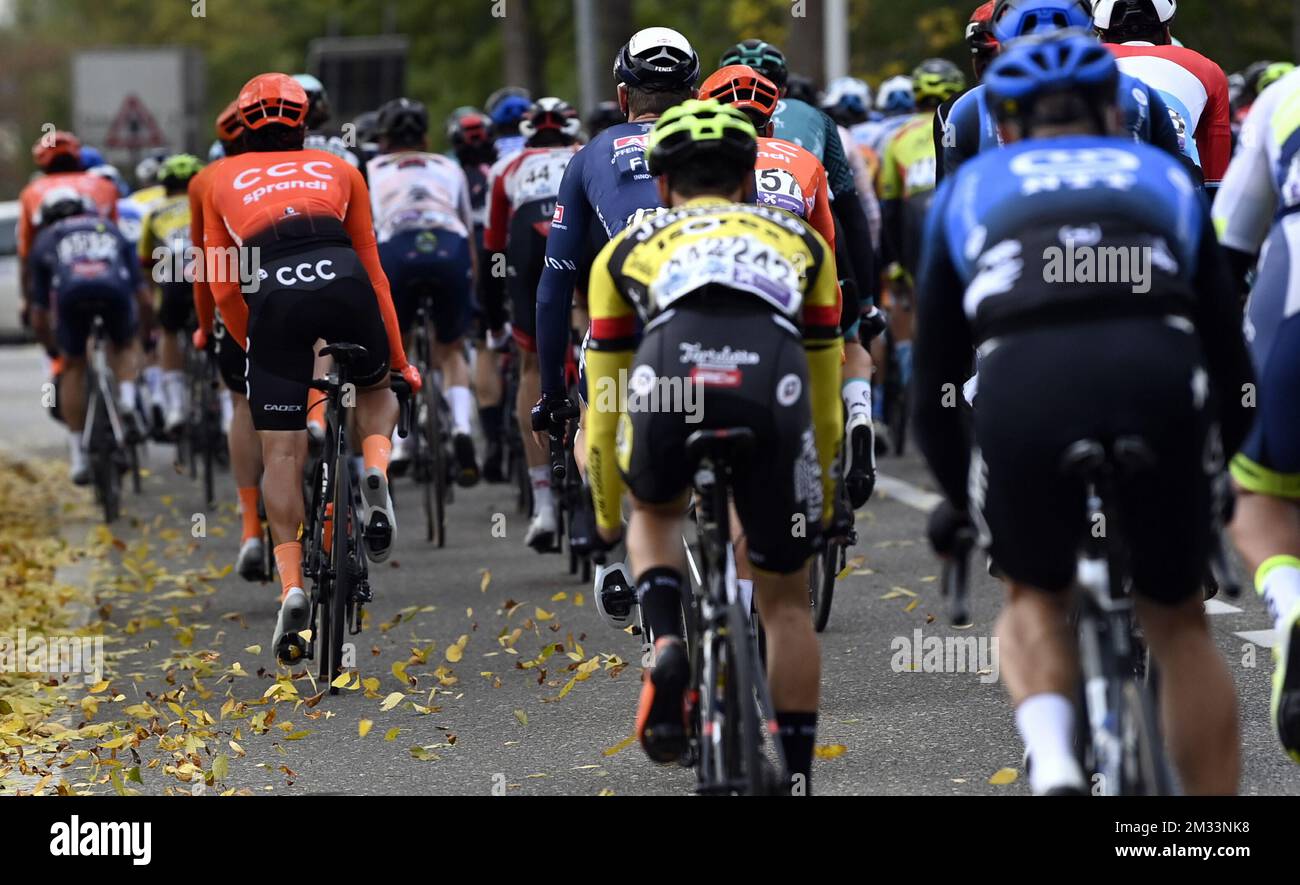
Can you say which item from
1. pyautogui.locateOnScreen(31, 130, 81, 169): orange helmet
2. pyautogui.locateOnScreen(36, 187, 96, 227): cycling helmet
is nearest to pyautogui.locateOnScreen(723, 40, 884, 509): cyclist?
pyautogui.locateOnScreen(36, 187, 96, 227): cycling helmet

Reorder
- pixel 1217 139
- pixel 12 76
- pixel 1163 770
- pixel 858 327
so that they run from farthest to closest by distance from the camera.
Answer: pixel 12 76, pixel 858 327, pixel 1217 139, pixel 1163 770

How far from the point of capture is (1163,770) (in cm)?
452

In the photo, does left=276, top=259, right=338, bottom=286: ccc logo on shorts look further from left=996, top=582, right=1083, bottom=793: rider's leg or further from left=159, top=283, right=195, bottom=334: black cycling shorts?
left=159, top=283, right=195, bottom=334: black cycling shorts

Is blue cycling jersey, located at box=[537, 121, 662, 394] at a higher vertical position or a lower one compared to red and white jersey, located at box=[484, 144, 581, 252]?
lower

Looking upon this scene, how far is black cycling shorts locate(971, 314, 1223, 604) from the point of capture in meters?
4.55

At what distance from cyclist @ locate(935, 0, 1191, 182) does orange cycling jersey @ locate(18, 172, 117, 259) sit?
8.66 m

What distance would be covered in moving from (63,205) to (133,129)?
34.1ft

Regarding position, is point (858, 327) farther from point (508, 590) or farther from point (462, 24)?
point (462, 24)

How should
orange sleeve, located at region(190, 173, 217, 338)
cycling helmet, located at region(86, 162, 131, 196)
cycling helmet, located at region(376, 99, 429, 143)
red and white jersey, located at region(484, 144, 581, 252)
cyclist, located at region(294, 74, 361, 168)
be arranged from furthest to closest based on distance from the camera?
cycling helmet, located at region(86, 162, 131, 196) < cycling helmet, located at region(376, 99, 429, 143) < cyclist, located at region(294, 74, 361, 168) < red and white jersey, located at region(484, 144, 581, 252) < orange sleeve, located at region(190, 173, 217, 338)

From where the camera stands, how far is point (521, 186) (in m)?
11.9

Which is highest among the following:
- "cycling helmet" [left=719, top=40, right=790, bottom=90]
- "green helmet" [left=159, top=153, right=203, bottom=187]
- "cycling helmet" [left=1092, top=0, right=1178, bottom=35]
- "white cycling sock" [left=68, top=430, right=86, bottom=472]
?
"green helmet" [left=159, top=153, right=203, bottom=187]

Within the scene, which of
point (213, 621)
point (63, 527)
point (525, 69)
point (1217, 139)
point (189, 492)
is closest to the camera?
point (1217, 139)
